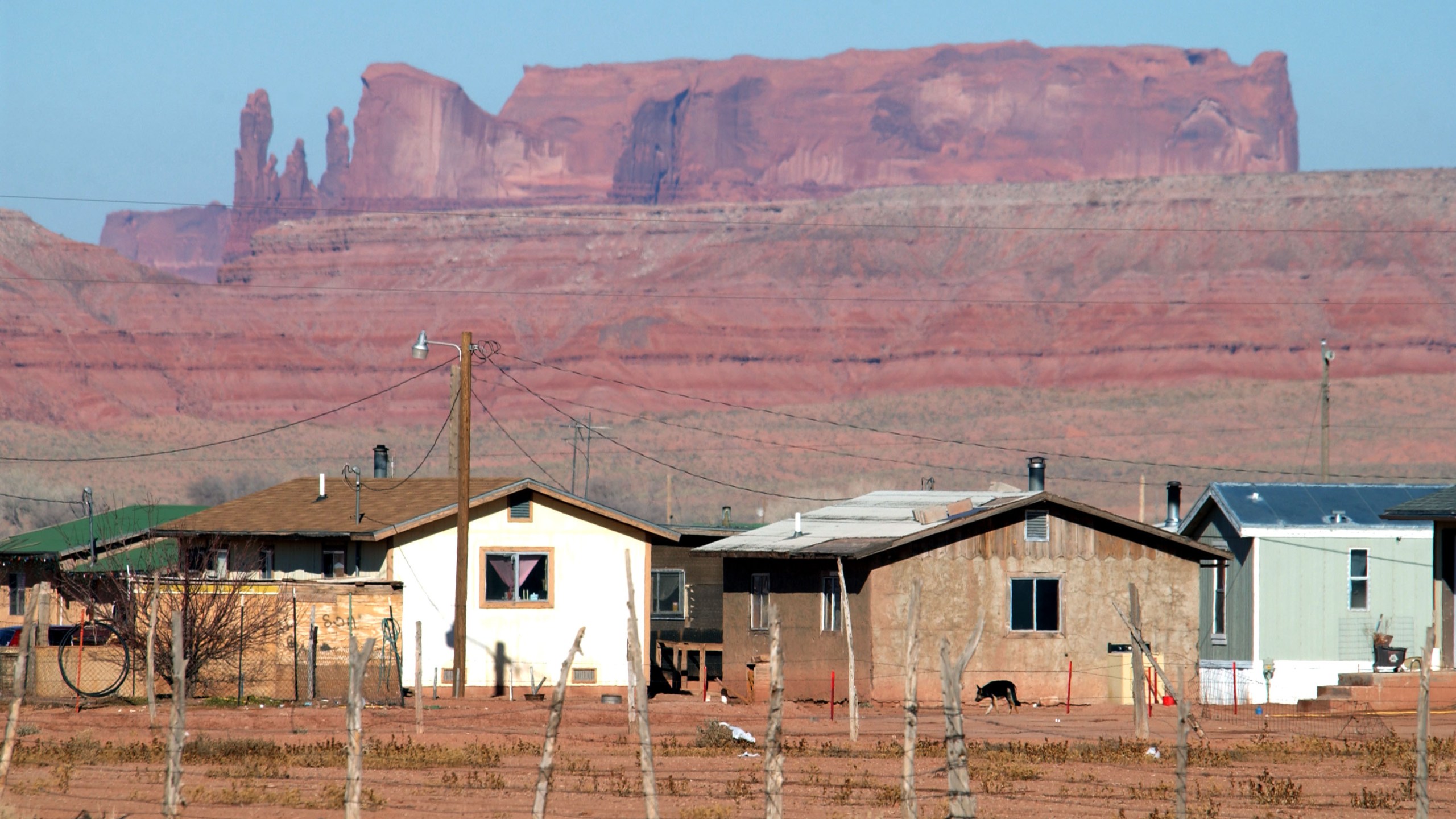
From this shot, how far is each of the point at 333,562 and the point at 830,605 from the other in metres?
10.4

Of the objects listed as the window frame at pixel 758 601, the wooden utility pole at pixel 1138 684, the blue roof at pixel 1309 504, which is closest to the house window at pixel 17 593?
the window frame at pixel 758 601

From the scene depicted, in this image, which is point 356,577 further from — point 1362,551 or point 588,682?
point 1362,551

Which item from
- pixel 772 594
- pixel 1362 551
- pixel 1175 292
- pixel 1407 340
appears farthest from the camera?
pixel 1175 292

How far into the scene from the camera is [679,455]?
149375mm

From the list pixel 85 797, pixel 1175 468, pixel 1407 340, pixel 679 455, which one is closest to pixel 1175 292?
pixel 1407 340

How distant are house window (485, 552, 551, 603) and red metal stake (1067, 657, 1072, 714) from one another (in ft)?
34.4

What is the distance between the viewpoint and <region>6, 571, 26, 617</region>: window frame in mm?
48938

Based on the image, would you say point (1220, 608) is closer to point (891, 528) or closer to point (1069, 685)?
point (1069, 685)

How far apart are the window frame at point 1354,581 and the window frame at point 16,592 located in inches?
1297

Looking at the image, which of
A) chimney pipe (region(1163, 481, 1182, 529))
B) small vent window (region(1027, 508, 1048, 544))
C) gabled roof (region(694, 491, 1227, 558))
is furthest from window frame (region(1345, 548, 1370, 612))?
small vent window (region(1027, 508, 1048, 544))

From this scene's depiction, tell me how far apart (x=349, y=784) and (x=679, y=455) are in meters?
133

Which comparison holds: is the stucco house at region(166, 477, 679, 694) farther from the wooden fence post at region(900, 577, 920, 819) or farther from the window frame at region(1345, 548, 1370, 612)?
the wooden fence post at region(900, 577, 920, 819)

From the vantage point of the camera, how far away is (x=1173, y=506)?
1811 inches

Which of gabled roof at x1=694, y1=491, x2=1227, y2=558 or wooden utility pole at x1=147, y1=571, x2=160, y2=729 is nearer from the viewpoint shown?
wooden utility pole at x1=147, y1=571, x2=160, y2=729
